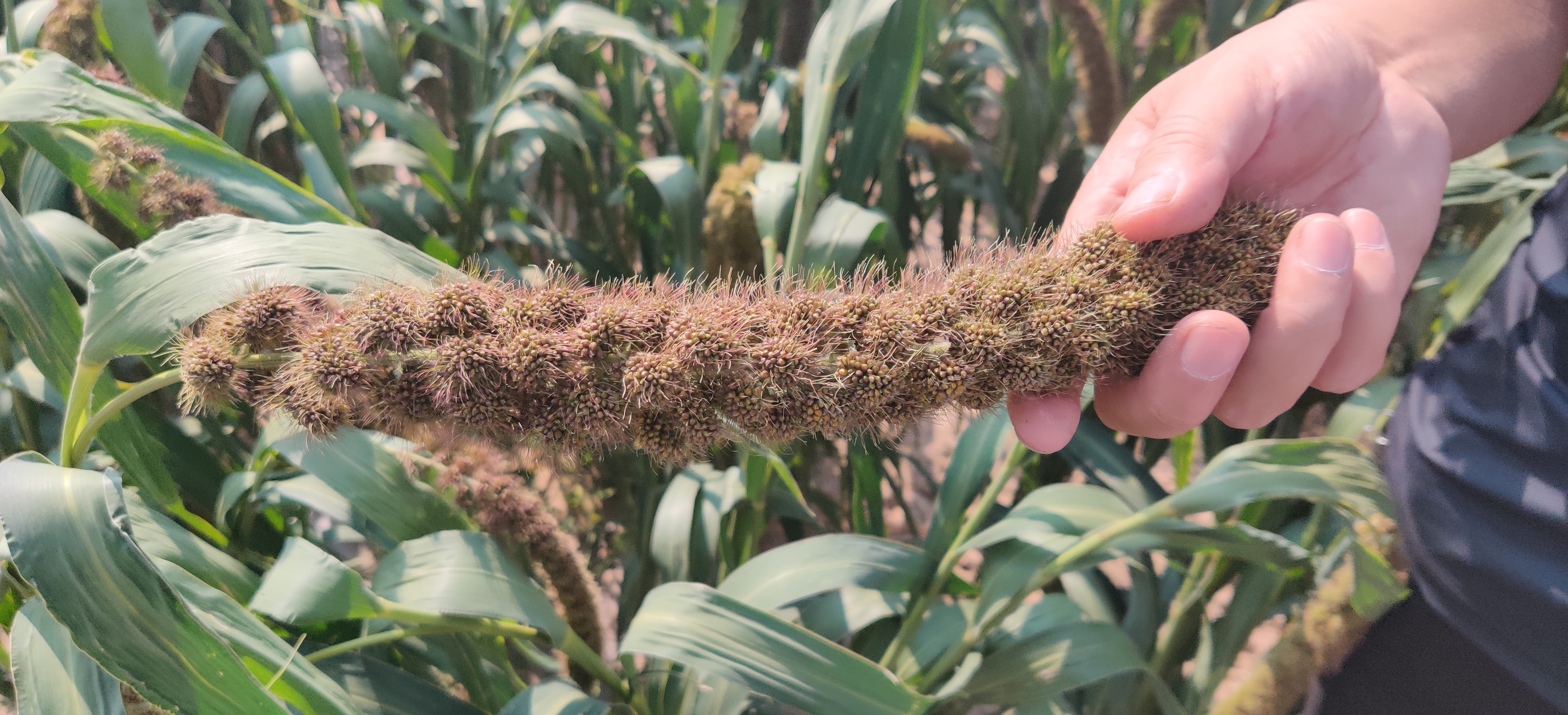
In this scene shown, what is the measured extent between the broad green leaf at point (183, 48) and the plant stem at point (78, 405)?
0.67m

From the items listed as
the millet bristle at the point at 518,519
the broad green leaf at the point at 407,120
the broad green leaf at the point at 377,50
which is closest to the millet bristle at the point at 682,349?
the millet bristle at the point at 518,519

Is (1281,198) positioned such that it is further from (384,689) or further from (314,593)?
(384,689)

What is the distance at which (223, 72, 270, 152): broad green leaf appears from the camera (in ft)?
4.58

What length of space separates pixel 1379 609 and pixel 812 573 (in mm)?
873

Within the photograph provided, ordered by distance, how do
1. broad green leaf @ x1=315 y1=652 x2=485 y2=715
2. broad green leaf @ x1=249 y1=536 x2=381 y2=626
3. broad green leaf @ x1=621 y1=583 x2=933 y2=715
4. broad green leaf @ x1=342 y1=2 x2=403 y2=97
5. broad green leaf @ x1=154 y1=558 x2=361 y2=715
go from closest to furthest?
broad green leaf @ x1=154 y1=558 x2=361 y2=715 → broad green leaf @ x1=249 y1=536 x2=381 y2=626 → broad green leaf @ x1=621 y1=583 x2=933 y2=715 → broad green leaf @ x1=315 y1=652 x2=485 y2=715 → broad green leaf @ x1=342 y1=2 x2=403 y2=97

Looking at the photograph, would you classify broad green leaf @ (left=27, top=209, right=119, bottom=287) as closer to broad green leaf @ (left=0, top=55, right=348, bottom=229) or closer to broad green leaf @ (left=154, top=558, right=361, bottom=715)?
broad green leaf @ (left=0, top=55, right=348, bottom=229)

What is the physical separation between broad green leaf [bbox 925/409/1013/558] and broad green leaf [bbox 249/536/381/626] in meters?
0.96

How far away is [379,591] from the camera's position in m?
1.03

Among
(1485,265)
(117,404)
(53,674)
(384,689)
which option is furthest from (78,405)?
(1485,265)

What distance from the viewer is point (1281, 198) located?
3.18ft

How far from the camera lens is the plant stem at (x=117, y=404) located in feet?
2.32

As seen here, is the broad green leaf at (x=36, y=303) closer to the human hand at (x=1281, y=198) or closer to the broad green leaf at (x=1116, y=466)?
the human hand at (x=1281, y=198)

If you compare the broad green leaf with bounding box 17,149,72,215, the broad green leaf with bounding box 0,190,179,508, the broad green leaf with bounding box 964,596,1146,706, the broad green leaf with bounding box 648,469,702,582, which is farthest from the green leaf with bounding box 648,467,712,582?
the broad green leaf with bounding box 17,149,72,215

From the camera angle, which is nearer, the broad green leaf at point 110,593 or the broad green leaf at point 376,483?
the broad green leaf at point 110,593
